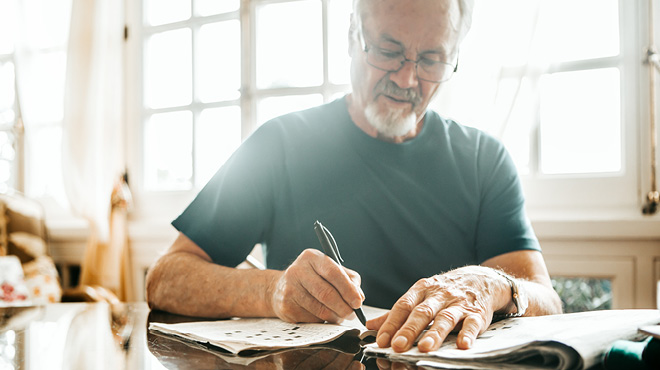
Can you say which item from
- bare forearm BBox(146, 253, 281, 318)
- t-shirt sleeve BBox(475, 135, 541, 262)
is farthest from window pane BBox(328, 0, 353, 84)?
bare forearm BBox(146, 253, 281, 318)

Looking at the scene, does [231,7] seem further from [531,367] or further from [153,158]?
[531,367]

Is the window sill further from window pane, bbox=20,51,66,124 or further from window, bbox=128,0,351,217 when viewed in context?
window pane, bbox=20,51,66,124

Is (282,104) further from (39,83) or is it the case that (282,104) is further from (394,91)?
(39,83)

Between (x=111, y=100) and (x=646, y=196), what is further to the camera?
(x=111, y=100)

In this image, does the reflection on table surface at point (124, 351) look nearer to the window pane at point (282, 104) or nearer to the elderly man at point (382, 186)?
the elderly man at point (382, 186)

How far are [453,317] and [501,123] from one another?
145 cm

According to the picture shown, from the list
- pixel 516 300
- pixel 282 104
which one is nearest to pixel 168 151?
pixel 282 104

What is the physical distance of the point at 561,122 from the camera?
2.10 metres

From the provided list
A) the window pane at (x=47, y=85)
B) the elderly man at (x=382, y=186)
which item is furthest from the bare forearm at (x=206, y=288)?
the window pane at (x=47, y=85)

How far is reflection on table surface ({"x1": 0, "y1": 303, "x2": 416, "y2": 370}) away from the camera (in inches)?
24.6

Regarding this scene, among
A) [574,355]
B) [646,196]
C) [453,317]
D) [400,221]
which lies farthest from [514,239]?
[646,196]

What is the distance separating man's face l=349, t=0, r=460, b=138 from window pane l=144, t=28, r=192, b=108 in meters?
1.80

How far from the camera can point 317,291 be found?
81 cm

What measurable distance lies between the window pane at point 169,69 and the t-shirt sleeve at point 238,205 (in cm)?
169
